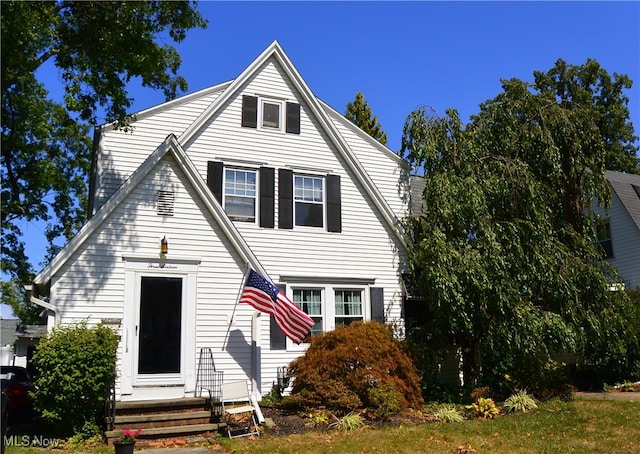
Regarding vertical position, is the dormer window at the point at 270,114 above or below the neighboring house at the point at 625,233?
above

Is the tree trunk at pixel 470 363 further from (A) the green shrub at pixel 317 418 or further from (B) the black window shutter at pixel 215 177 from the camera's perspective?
(B) the black window shutter at pixel 215 177

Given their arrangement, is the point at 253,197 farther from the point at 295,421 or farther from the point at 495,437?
the point at 495,437

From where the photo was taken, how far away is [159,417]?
32.0ft

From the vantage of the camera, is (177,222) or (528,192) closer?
(177,222)

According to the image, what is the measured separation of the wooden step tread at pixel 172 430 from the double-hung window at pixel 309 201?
581 centimetres

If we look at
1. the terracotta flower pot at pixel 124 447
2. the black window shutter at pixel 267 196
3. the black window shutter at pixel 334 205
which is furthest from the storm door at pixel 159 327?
the black window shutter at pixel 334 205

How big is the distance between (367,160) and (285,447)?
947cm

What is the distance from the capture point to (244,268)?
12141 millimetres

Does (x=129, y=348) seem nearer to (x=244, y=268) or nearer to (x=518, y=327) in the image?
(x=244, y=268)

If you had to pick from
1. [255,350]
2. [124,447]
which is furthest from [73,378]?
[255,350]

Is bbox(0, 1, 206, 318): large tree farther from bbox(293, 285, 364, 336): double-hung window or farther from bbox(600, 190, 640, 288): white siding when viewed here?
bbox(600, 190, 640, 288): white siding

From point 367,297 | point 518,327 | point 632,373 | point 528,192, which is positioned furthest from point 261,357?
point 632,373

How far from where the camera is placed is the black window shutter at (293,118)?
14.9 metres

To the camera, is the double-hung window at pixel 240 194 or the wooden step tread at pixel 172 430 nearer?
the wooden step tread at pixel 172 430
